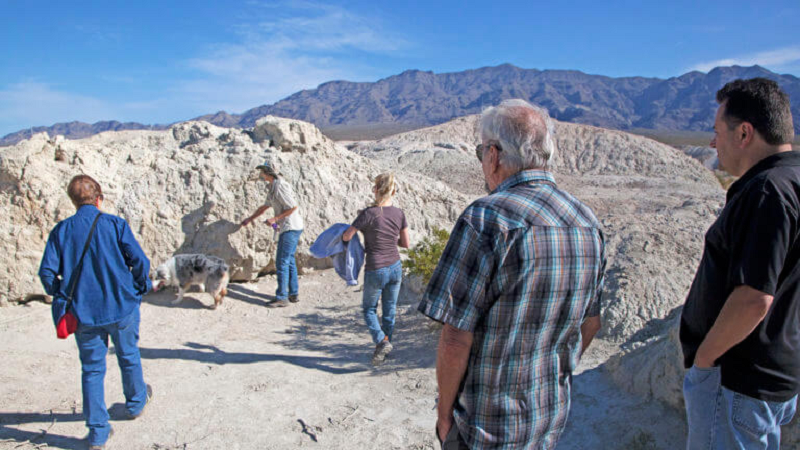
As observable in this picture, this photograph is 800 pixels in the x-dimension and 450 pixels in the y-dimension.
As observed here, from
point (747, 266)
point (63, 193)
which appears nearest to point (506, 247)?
point (747, 266)

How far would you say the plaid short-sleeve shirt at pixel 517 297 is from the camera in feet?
5.14

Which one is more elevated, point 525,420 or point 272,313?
point 525,420

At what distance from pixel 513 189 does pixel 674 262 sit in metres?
4.10

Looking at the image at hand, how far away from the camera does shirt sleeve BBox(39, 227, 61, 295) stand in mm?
3039

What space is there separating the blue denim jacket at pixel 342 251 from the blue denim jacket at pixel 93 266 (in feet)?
5.51

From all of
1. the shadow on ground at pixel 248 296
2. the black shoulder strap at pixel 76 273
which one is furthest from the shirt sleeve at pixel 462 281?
the shadow on ground at pixel 248 296

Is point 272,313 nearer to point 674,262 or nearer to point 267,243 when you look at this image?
point 267,243

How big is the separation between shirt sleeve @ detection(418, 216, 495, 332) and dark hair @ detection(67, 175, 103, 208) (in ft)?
8.76

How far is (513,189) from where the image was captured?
168 cm

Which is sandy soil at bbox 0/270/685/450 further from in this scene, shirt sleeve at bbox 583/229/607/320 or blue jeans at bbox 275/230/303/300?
shirt sleeve at bbox 583/229/607/320

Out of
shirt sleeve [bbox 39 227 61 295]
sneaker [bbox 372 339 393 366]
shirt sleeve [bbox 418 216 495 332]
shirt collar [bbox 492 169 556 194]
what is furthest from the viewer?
sneaker [bbox 372 339 393 366]

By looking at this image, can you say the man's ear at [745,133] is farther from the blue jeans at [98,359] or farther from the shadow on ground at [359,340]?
the blue jeans at [98,359]

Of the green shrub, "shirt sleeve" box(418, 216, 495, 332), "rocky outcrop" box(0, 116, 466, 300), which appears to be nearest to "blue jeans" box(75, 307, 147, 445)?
"shirt sleeve" box(418, 216, 495, 332)

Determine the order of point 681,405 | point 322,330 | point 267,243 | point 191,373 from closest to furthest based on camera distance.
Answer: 1. point 681,405
2. point 191,373
3. point 322,330
4. point 267,243
